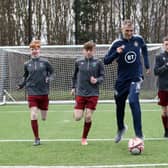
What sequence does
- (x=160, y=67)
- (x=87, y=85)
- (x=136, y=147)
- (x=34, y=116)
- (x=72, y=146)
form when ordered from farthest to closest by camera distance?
(x=160, y=67) < (x=34, y=116) < (x=87, y=85) < (x=72, y=146) < (x=136, y=147)

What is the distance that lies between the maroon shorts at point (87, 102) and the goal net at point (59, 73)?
12701 millimetres

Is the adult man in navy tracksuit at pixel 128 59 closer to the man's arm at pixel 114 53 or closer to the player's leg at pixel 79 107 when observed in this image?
the man's arm at pixel 114 53

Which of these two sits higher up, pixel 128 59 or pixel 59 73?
pixel 128 59

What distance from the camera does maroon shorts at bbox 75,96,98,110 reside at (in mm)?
9109

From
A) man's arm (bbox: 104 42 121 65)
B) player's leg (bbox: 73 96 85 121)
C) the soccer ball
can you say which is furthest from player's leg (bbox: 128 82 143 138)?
player's leg (bbox: 73 96 85 121)

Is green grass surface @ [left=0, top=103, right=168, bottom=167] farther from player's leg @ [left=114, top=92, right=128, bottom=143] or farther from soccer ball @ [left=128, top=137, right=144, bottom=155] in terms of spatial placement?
player's leg @ [left=114, top=92, right=128, bottom=143]

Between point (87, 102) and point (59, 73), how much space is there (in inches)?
544

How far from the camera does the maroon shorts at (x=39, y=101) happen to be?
368 inches

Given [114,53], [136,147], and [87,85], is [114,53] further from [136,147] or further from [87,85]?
[136,147]

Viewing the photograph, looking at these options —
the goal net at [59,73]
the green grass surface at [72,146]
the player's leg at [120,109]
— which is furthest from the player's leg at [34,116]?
the goal net at [59,73]

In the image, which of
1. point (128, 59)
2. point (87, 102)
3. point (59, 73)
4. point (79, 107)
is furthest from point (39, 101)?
point (59, 73)

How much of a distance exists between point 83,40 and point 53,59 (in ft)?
43.9

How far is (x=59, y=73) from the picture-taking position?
23.0 meters

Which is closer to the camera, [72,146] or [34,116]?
[72,146]
